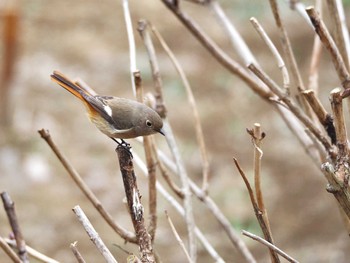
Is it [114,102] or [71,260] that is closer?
[114,102]

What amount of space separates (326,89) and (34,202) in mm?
2801

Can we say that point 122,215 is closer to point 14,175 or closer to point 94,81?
point 14,175

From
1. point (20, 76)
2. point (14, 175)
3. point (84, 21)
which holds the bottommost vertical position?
point (14, 175)

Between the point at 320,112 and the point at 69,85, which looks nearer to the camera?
the point at 320,112

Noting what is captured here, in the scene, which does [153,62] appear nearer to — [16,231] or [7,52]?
[16,231]

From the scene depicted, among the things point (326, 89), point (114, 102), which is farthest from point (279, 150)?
point (114, 102)

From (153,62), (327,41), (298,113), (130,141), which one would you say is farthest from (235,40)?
(130,141)

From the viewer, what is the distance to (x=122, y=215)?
5.20m

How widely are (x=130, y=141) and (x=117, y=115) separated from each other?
10.5 ft

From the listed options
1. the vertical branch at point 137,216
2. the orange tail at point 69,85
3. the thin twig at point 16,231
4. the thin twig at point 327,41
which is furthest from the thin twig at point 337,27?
the thin twig at point 16,231

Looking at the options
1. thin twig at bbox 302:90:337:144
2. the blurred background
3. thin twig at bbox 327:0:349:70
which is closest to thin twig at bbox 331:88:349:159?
thin twig at bbox 302:90:337:144

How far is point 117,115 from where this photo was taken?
6.84 ft

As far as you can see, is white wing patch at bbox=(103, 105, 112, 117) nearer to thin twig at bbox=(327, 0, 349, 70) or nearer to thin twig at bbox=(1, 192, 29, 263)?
thin twig at bbox=(1, 192, 29, 263)

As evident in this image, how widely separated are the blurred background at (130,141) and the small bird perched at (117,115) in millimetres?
2476
